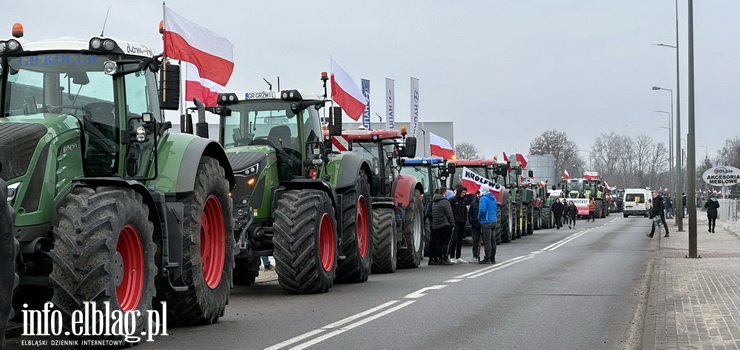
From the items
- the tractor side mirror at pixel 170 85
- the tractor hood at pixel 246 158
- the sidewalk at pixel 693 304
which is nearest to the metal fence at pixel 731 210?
the sidewalk at pixel 693 304

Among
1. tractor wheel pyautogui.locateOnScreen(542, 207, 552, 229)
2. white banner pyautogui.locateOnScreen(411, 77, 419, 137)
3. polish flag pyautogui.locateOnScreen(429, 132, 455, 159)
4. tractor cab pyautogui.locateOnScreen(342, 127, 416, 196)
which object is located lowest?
tractor wheel pyautogui.locateOnScreen(542, 207, 552, 229)

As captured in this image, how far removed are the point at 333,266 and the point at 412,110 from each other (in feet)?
68.4

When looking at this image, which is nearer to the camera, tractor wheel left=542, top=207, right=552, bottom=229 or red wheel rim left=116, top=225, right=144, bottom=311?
red wheel rim left=116, top=225, right=144, bottom=311

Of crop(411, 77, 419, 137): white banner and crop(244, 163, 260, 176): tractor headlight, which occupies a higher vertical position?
crop(411, 77, 419, 137): white banner

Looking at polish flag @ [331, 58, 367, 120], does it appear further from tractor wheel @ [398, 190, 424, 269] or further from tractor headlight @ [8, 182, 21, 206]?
tractor headlight @ [8, 182, 21, 206]

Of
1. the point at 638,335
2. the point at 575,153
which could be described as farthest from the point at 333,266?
the point at 575,153

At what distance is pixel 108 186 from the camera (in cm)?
955

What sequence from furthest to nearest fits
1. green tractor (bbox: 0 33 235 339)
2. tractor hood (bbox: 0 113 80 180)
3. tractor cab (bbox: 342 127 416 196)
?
tractor cab (bbox: 342 127 416 196), tractor hood (bbox: 0 113 80 180), green tractor (bbox: 0 33 235 339)

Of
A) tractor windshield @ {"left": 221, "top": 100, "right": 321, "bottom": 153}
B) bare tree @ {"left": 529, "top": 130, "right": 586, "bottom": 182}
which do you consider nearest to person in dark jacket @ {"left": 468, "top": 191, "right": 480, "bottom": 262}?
tractor windshield @ {"left": 221, "top": 100, "right": 321, "bottom": 153}

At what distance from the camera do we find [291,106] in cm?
1625

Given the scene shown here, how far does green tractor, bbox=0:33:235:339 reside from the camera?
8.85 m

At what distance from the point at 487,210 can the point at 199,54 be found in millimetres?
8500

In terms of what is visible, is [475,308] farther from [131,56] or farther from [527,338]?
[131,56]

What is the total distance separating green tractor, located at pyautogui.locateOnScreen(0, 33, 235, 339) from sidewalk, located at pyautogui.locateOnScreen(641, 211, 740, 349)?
4752mm
